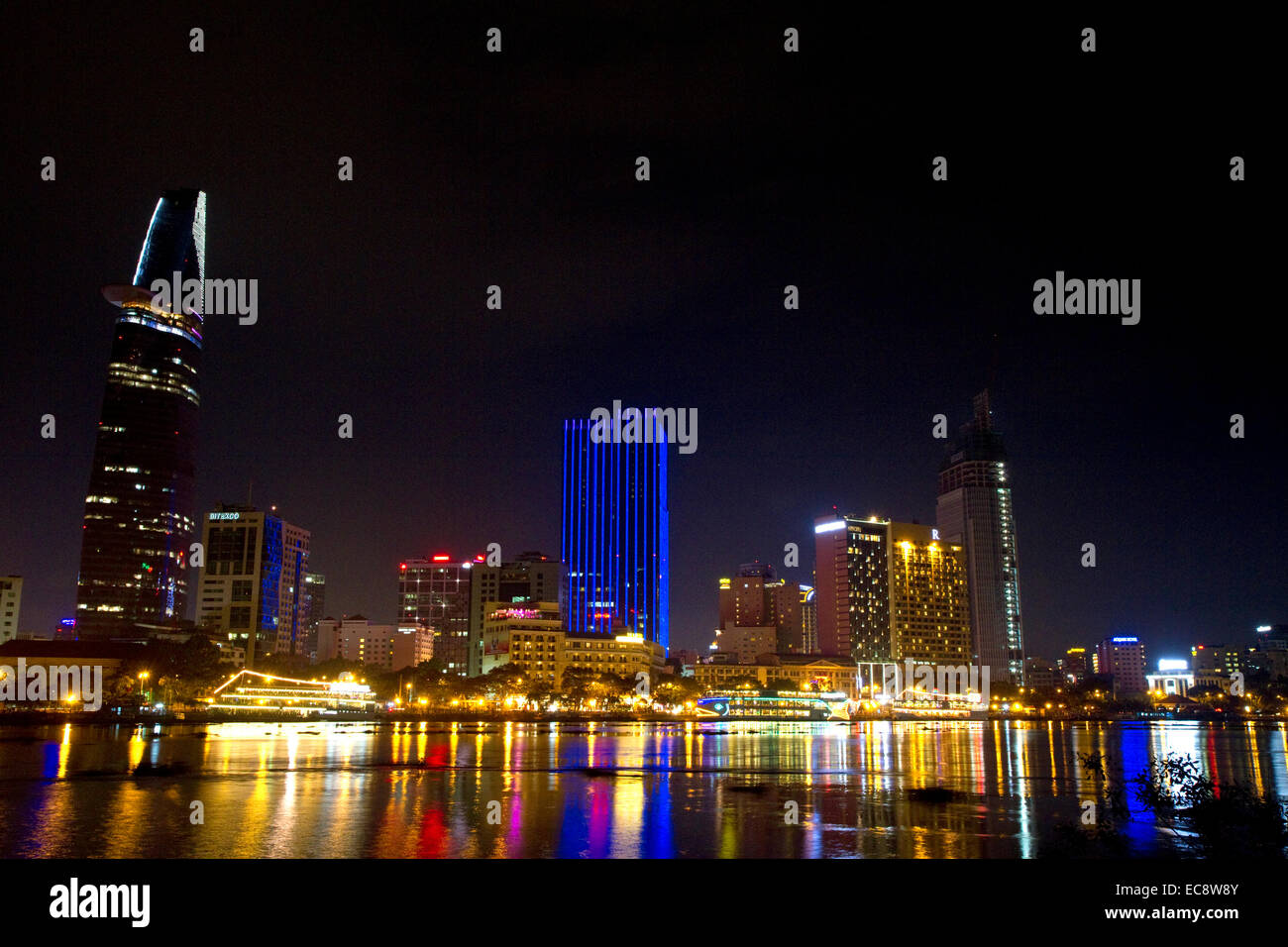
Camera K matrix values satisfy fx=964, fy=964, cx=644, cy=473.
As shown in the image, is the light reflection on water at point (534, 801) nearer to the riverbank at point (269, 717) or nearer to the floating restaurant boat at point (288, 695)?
the riverbank at point (269, 717)

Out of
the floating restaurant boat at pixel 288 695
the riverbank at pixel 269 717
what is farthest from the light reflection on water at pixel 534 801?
the floating restaurant boat at pixel 288 695

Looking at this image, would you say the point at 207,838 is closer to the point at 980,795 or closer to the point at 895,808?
the point at 895,808

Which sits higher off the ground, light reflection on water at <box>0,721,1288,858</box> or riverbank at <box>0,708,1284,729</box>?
light reflection on water at <box>0,721,1288,858</box>

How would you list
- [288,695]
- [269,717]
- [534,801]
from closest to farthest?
1. [534,801]
2. [269,717]
3. [288,695]

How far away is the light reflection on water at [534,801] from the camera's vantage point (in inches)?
1268

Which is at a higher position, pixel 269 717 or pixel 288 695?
pixel 288 695

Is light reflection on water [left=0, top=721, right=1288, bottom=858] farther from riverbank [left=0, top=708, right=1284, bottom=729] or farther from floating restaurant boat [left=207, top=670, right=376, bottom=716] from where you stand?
floating restaurant boat [left=207, top=670, right=376, bottom=716]

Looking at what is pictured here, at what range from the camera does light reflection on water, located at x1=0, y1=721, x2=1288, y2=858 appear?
106ft

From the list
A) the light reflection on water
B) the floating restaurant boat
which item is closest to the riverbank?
the floating restaurant boat

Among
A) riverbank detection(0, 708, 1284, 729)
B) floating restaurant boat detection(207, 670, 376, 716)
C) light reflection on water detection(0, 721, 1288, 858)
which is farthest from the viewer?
floating restaurant boat detection(207, 670, 376, 716)

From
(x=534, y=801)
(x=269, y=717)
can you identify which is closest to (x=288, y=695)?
(x=269, y=717)

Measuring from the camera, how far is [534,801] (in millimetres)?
44062

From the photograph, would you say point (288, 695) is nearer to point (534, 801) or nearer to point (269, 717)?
point (269, 717)
